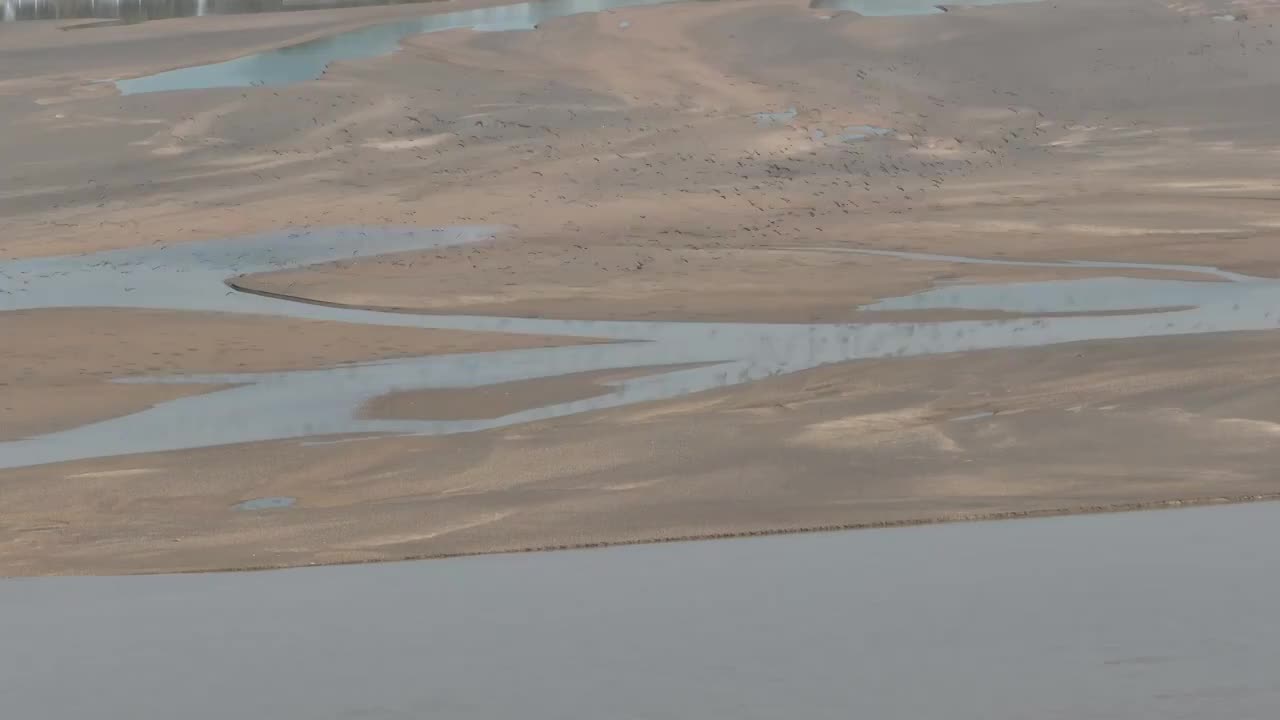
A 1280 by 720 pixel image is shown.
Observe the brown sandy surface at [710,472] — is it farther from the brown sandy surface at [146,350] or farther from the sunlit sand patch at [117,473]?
the brown sandy surface at [146,350]

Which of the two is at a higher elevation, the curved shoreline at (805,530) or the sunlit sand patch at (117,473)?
the curved shoreline at (805,530)

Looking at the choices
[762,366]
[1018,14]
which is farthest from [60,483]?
[1018,14]

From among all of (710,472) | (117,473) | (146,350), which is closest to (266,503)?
(117,473)

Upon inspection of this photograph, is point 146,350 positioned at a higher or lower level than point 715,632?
lower

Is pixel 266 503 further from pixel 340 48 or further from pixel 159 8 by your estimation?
pixel 159 8

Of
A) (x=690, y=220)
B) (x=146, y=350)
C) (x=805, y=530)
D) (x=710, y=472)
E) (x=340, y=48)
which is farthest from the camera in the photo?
(x=340, y=48)

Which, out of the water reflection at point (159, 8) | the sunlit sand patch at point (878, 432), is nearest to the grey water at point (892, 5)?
the water reflection at point (159, 8)
